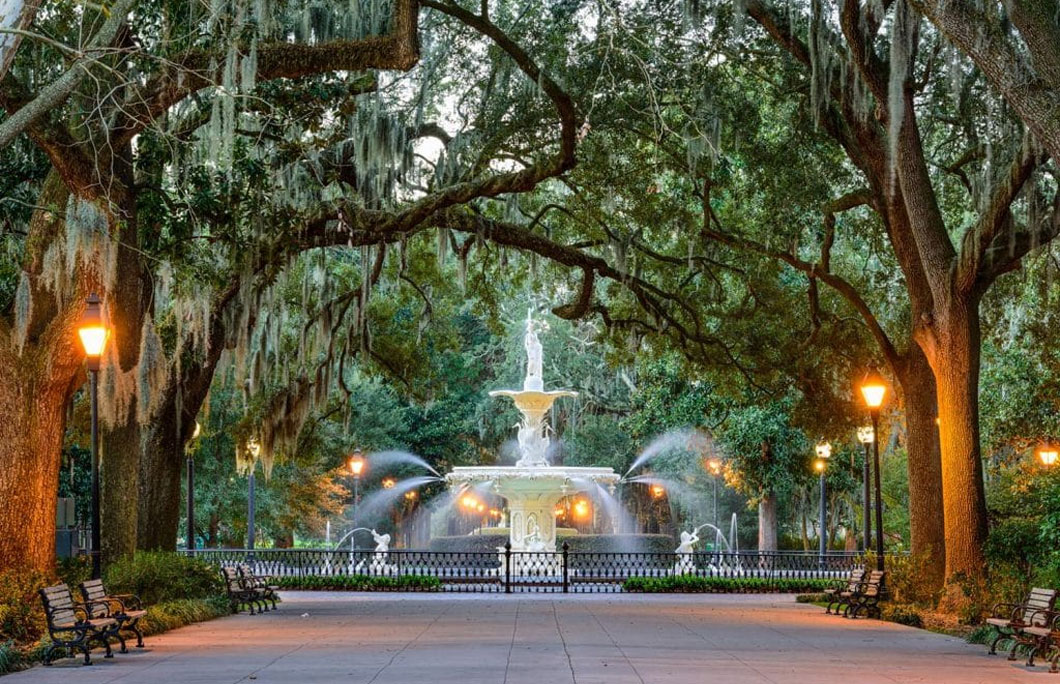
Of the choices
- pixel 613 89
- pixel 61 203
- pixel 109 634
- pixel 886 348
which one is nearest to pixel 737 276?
pixel 886 348

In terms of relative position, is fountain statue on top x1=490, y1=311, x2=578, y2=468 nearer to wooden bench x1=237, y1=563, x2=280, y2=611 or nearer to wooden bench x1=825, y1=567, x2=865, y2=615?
wooden bench x1=237, y1=563, x2=280, y2=611

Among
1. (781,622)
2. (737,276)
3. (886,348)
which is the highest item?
(737,276)

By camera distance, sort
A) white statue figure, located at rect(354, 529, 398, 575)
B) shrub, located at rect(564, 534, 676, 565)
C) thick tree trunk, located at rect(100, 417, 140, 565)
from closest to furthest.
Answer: thick tree trunk, located at rect(100, 417, 140, 565), white statue figure, located at rect(354, 529, 398, 575), shrub, located at rect(564, 534, 676, 565)

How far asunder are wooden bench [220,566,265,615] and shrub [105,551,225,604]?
0.23 m

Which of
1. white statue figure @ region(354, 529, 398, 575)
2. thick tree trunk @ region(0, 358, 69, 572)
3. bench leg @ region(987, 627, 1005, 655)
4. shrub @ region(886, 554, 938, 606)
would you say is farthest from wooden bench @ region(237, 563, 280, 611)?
bench leg @ region(987, 627, 1005, 655)

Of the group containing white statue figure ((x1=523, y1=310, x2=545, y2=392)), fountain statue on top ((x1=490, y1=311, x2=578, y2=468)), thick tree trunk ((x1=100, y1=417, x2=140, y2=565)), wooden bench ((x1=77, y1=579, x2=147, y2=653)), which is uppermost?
white statue figure ((x1=523, y1=310, x2=545, y2=392))

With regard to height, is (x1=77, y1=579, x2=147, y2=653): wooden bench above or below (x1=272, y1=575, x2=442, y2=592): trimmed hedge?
above

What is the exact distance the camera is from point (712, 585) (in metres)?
29.1

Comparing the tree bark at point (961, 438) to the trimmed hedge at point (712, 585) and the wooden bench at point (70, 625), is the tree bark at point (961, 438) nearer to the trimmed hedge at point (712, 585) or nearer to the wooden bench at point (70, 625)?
the trimmed hedge at point (712, 585)

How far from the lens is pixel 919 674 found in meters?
12.3

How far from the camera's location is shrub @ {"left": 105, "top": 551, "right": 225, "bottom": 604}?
→ 17609 millimetres

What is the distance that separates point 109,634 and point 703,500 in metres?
42.0

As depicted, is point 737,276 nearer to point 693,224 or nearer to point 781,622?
point 693,224

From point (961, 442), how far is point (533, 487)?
54.7ft
